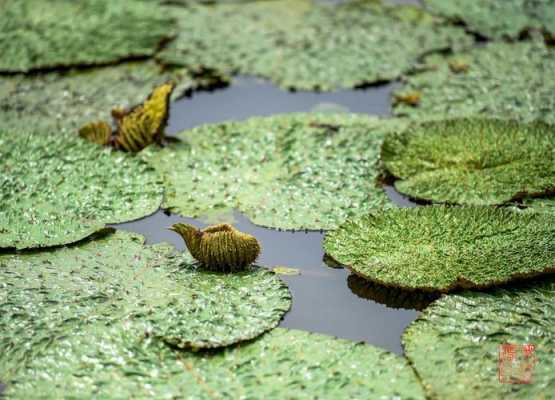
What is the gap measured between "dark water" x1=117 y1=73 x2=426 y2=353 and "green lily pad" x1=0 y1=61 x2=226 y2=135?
150 mm

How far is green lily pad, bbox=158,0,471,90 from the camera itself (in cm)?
367

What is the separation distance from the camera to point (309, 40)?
3900 millimetres

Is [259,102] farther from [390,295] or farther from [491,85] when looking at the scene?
[390,295]

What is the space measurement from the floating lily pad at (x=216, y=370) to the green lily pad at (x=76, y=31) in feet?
5.94

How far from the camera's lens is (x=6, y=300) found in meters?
2.38

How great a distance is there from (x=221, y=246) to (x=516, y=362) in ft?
2.69

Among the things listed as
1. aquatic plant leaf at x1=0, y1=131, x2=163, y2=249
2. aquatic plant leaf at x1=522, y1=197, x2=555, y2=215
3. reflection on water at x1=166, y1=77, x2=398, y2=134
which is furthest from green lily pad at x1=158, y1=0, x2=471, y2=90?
aquatic plant leaf at x1=522, y1=197, x2=555, y2=215

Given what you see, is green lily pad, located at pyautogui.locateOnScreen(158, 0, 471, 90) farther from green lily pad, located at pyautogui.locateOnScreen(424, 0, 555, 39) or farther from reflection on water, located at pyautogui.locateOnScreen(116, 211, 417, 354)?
reflection on water, located at pyautogui.locateOnScreen(116, 211, 417, 354)

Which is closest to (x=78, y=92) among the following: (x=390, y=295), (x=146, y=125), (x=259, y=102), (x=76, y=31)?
(x=76, y=31)

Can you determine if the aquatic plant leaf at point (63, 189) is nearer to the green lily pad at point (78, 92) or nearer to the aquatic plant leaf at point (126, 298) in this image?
the aquatic plant leaf at point (126, 298)

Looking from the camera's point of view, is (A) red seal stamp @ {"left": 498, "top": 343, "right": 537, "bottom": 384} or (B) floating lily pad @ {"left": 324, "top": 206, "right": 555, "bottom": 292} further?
(B) floating lily pad @ {"left": 324, "top": 206, "right": 555, "bottom": 292}

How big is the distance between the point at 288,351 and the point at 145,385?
34 centimetres

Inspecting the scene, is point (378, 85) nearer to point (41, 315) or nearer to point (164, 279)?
point (164, 279)

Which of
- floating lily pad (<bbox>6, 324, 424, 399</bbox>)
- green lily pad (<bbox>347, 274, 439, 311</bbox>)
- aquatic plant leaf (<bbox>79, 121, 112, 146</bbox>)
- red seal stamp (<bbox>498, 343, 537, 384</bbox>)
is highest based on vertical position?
aquatic plant leaf (<bbox>79, 121, 112, 146</bbox>)
